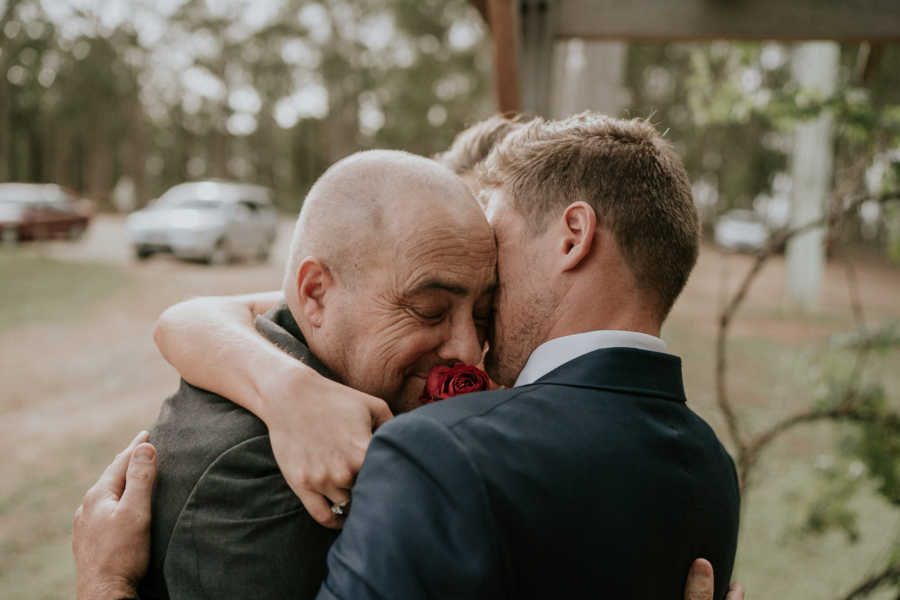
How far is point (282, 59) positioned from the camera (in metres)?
42.5

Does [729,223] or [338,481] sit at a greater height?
[338,481]

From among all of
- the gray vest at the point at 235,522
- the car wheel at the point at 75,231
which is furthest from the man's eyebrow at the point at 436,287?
the car wheel at the point at 75,231

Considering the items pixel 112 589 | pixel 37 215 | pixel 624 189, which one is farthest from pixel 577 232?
pixel 37 215

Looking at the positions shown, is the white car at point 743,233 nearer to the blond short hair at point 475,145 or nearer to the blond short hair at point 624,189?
the blond short hair at point 475,145

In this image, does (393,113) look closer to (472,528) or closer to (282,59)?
(282,59)

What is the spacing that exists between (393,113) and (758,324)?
75.1 feet

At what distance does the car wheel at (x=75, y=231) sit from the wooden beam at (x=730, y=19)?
2372 centimetres

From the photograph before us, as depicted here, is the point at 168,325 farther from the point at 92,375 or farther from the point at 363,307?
the point at 92,375

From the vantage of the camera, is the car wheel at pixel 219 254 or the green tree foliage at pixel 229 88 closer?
the car wheel at pixel 219 254

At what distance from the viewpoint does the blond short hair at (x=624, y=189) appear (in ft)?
5.66

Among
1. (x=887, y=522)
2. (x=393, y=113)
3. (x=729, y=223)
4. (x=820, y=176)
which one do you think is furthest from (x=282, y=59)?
(x=887, y=522)

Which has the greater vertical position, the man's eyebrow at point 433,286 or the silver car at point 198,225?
the man's eyebrow at point 433,286

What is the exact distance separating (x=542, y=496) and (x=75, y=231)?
84.8ft

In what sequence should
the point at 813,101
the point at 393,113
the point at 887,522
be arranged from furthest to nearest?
the point at 393,113 < the point at 887,522 < the point at 813,101
